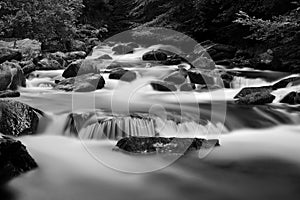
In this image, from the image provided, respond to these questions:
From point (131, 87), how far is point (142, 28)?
4.91 metres

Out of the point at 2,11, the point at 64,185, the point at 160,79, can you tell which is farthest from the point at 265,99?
the point at 2,11

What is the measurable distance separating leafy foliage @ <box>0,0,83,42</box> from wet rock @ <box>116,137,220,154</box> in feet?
33.7

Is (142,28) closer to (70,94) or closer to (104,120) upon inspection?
(70,94)

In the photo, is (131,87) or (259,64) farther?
(259,64)

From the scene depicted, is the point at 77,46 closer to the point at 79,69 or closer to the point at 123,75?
the point at 79,69

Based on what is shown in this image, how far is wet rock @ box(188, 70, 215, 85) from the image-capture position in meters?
8.55

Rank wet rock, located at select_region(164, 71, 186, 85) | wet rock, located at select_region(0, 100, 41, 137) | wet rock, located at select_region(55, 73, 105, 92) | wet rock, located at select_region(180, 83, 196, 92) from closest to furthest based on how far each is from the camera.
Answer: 1. wet rock, located at select_region(0, 100, 41, 137)
2. wet rock, located at select_region(55, 73, 105, 92)
3. wet rock, located at select_region(180, 83, 196, 92)
4. wet rock, located at select_region(164, 71, 186, 85)

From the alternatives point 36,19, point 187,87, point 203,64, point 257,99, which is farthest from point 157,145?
A: point 36,19

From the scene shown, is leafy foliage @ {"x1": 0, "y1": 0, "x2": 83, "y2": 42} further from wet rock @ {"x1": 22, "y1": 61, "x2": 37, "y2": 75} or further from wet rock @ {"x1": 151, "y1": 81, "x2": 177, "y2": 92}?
wet rock @ {"x1": 151, "y1": 81, "x2": 177, "y2": 92}

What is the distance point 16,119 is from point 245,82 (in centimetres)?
632

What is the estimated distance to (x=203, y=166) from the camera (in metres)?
3.96

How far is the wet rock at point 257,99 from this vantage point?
266 inches

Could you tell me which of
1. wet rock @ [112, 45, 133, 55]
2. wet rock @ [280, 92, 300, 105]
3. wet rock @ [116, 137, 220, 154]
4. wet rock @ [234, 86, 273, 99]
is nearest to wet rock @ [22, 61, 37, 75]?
wet rock @ [112, 45, 133, 55]

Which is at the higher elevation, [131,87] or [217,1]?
[217,1]
